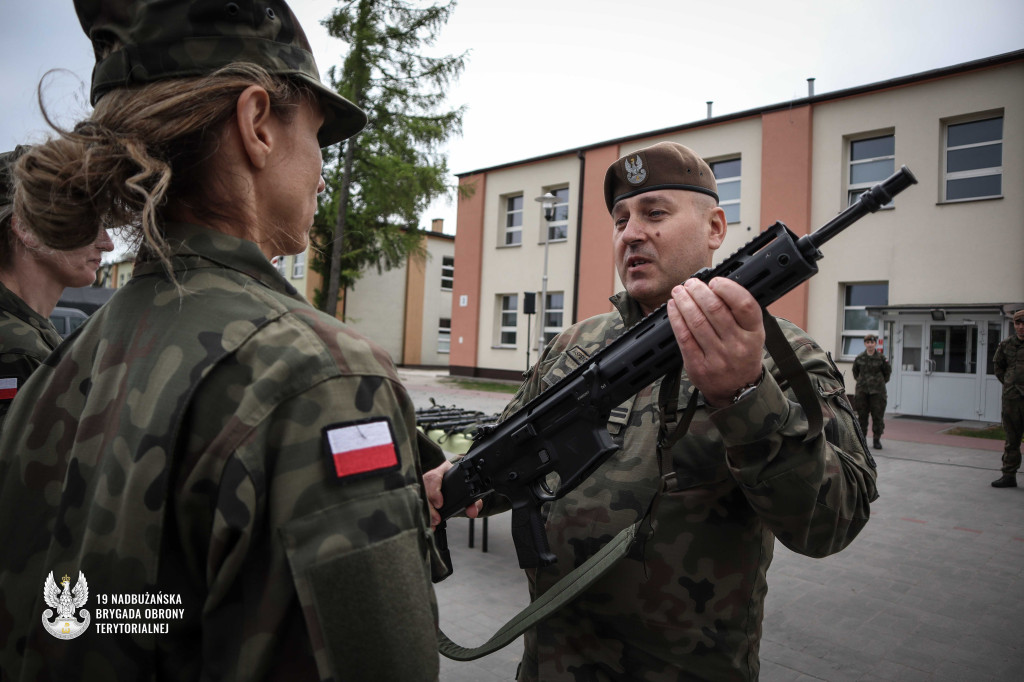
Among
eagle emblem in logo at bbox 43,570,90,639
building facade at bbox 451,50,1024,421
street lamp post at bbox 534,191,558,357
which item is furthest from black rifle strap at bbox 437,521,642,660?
street lamp post at bbox 534,191,558,357

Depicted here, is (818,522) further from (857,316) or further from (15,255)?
(857,316)

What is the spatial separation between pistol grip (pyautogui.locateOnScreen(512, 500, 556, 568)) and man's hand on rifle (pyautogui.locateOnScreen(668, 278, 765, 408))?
648 millimetres

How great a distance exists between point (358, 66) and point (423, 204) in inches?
127

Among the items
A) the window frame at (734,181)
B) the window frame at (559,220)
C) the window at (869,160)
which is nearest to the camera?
the window at (869,160)

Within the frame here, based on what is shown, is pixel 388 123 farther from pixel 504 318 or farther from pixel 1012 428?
pixel 1012 428

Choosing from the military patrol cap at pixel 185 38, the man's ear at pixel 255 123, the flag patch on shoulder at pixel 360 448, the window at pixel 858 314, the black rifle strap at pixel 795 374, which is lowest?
the flag patch on shoulder at pixel 360 448

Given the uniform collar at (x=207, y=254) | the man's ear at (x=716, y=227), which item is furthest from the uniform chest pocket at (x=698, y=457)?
the uniform collar at (x=207, y=254)

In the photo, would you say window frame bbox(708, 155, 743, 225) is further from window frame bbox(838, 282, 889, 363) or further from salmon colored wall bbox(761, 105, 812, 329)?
window frame bbox(838, 282, 889, 363)

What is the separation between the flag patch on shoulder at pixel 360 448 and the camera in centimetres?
83

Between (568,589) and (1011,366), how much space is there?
30.9 ft

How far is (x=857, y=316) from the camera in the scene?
15219mm

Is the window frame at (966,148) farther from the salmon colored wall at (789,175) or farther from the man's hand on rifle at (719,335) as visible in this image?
the man's hand on rifle at (719,335)

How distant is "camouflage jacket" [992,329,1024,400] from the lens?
8.17m

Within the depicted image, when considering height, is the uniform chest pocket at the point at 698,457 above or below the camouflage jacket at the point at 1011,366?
below
